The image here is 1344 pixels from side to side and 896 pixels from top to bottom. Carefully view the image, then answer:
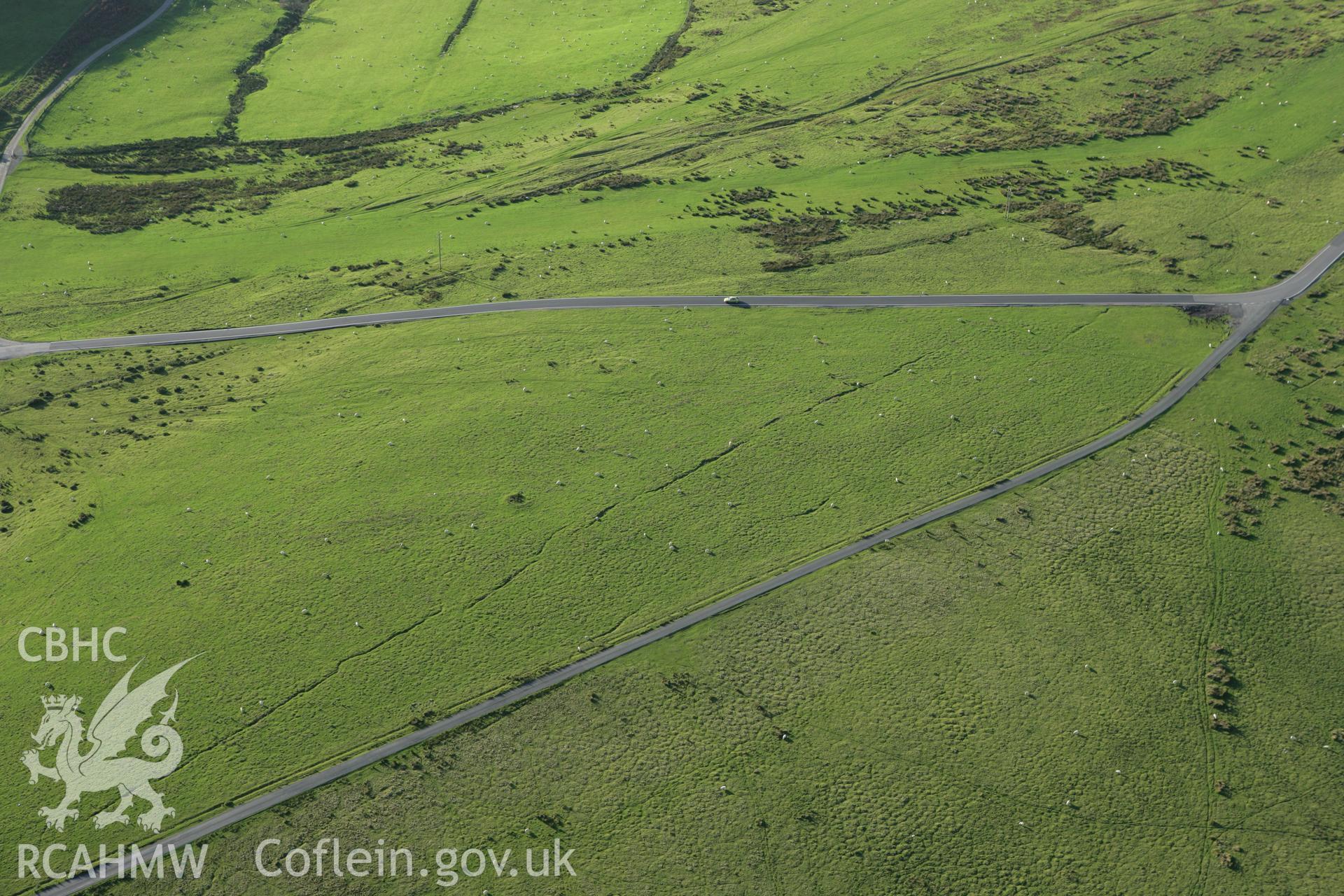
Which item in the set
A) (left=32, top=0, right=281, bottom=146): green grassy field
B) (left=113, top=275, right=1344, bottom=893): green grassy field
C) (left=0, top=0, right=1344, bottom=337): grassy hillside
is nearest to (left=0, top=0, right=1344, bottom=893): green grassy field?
(left=113, top=275, right=1344, bottom=893): green grassy field

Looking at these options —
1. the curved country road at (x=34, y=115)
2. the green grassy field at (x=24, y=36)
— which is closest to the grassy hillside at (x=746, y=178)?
the curved country road at (x=34, y=115)

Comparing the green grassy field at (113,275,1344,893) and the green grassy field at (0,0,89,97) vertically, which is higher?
the green grassy field at (0,0,89,97)

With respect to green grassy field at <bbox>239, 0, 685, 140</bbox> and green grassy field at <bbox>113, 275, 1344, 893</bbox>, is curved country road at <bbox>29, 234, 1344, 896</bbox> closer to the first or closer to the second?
green grassy field at <bbox>113, 275, 1344, 893</bbox>

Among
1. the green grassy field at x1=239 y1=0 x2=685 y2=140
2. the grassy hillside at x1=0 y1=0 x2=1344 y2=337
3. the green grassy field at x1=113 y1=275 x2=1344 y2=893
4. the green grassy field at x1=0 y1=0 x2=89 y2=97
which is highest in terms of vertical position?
the green grassy field at x1=0 y1=0 x2=89 y2=97

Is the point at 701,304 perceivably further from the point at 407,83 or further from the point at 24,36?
the point at 24,36

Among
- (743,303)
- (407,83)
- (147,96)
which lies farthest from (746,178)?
(147,96)

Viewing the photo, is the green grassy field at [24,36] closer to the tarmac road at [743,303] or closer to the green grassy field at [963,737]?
the tarmac road at [743,303]
